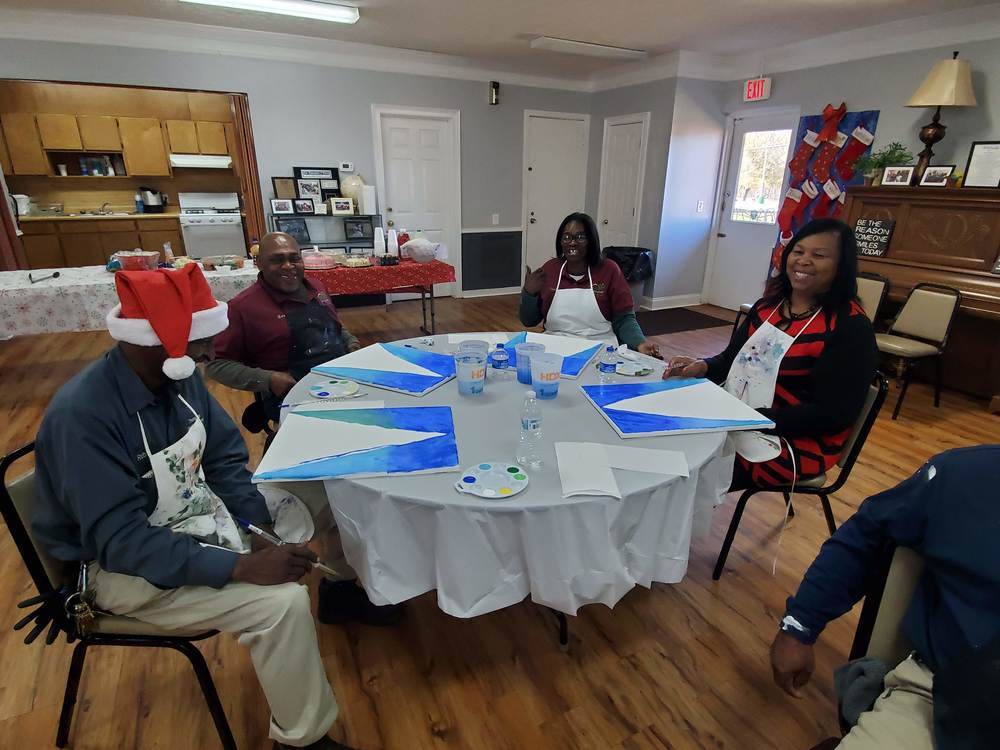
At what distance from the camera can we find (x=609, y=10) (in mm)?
3854

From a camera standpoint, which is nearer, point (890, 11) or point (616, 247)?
point (890, 11)

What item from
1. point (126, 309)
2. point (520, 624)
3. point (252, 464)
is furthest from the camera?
point (252, 464)

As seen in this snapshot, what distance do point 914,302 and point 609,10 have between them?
301cm

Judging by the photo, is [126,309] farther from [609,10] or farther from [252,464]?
[609,10]

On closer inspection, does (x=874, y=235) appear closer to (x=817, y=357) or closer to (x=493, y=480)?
(x=817, y=357)

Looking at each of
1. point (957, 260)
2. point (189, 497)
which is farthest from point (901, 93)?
point (189, 497)

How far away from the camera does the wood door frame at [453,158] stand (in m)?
5.47

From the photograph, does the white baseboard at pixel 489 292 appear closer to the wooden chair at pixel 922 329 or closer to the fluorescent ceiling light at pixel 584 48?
the fluorescent ceiling light at pixel 584 48

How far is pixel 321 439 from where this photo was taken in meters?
1.30

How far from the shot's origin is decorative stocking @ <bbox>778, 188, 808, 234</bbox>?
16.0 feet

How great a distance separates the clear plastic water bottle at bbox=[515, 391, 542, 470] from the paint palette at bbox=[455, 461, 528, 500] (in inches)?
1.8

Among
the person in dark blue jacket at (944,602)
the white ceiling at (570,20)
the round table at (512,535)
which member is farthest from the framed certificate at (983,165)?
the person in dark blue jacket at (944,602)

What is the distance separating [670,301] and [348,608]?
5.28 m

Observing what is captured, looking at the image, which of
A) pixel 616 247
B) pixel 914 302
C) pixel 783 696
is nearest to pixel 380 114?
pixel 616 247
